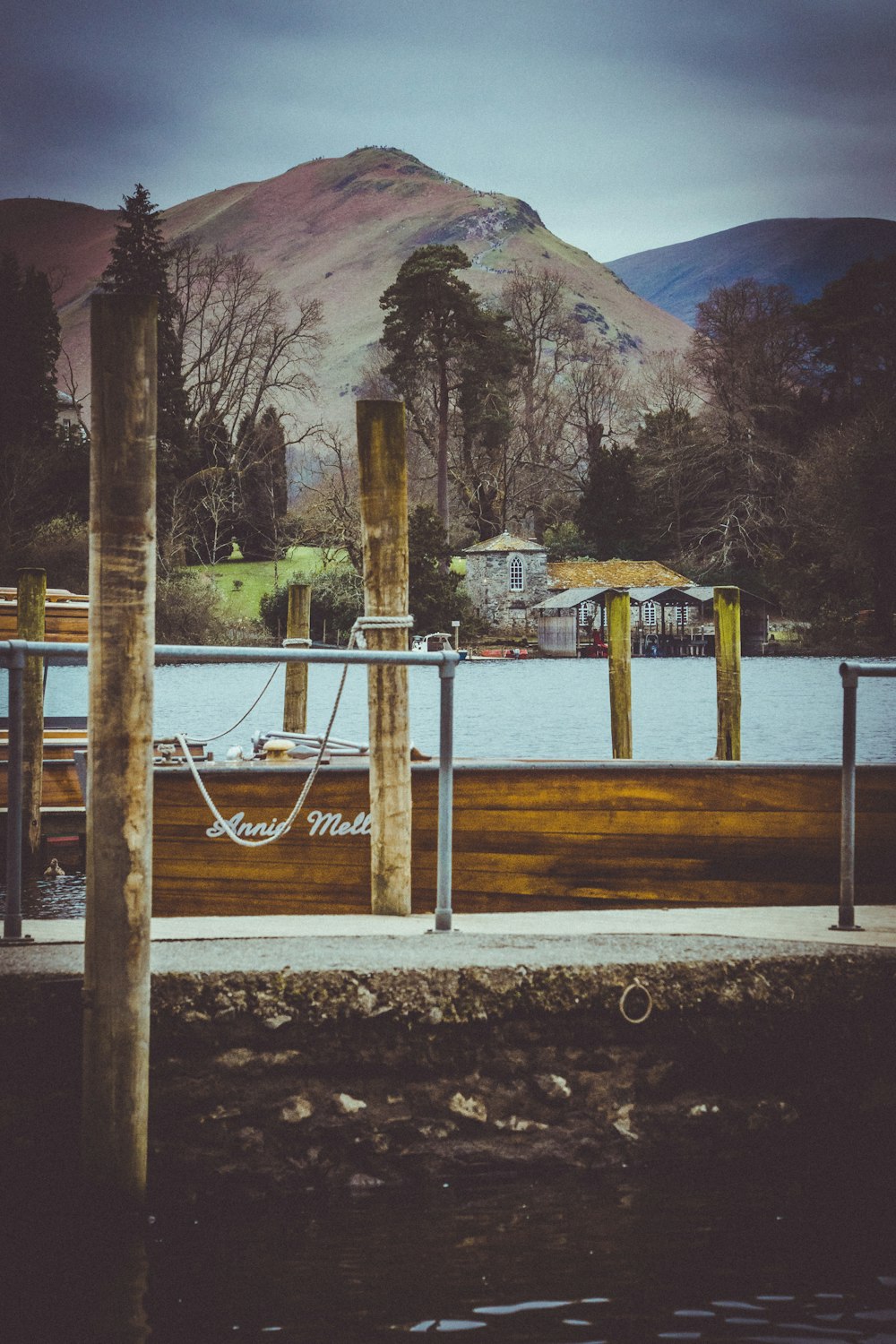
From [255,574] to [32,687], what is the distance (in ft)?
189

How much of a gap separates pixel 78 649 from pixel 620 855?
367cm

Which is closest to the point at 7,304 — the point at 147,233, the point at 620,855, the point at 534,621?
the point at 147,233

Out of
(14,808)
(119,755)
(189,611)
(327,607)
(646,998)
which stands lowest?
(646,998)

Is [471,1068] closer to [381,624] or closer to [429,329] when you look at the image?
[381,624]

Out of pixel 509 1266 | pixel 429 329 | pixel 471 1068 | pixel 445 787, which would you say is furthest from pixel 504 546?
pixel 509 1266

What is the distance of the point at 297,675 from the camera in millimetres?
15820

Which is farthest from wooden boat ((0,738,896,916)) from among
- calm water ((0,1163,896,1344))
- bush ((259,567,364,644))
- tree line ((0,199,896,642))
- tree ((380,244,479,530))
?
tree ((380,244,479,530))

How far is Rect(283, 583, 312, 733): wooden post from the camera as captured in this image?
51.0ft

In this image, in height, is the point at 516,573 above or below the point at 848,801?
above

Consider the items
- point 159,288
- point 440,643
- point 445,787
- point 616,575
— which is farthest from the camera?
point 616,575

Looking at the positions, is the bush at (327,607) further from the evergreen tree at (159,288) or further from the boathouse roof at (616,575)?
the boathouse roof at (616,575)

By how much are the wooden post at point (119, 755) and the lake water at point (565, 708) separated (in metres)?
22.2

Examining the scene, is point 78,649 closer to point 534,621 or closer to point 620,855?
point 620,855

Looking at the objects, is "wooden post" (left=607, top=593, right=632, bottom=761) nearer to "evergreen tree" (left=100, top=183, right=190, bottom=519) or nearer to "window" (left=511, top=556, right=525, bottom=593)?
"evergreen tree" (left=100, top=183, right=190, bottom=519)
